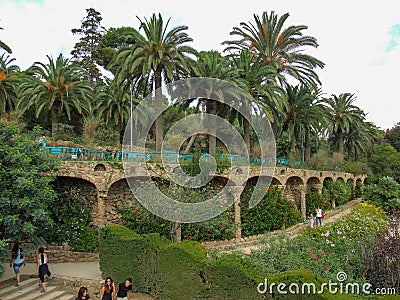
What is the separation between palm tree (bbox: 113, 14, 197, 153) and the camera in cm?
1530

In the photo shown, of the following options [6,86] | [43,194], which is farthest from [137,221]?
[6,86]

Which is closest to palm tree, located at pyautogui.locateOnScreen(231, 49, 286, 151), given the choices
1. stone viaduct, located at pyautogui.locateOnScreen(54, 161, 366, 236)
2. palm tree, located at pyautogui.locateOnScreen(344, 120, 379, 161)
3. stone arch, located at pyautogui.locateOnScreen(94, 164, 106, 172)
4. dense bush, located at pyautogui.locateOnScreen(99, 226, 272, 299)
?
stone viaduct, located at pyautogui.locateOnScreen(54, 161, 366, 236)

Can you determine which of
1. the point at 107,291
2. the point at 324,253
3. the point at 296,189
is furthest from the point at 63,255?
the point at 296,189

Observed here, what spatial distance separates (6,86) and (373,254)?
20804 mm

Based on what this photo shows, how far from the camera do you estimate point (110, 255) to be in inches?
423

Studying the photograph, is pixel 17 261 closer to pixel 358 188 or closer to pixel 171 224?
pixel 171 224

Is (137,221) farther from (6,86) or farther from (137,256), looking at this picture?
(6,86)

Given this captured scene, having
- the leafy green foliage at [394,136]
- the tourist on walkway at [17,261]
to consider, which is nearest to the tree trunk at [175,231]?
the tourist on walkway at [17,261]

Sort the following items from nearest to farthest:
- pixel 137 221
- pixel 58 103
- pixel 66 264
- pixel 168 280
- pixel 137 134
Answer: pixel 168 280, pixel 66 264, pixel 137 221, pixel 58 103, pixel 137 134

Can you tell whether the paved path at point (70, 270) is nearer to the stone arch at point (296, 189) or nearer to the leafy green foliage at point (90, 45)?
the stone arch at point (296, 189)

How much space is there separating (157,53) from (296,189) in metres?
12.6

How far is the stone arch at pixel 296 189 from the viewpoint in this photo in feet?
70.9

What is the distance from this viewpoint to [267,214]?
17.5 metres

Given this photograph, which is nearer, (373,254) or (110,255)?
(373,254)
